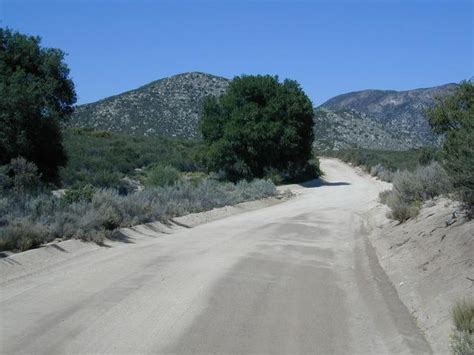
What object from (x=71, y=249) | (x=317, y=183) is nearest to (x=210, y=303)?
(x=71, y=249)

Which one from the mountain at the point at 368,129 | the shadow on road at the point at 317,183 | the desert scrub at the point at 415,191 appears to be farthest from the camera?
the mountain at the point at 368,129

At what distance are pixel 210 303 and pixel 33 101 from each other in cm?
2140

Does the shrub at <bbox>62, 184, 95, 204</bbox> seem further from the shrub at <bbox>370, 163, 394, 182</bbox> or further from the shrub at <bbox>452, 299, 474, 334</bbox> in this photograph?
the shrub at <bbox>370, 163, 394, 182</bbox>

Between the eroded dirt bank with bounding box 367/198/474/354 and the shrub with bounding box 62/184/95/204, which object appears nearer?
the eroded dirt bank with bounding box 367/198/474/354

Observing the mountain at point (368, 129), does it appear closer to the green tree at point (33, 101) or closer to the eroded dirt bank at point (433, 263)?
the green tree at point (33, 101)

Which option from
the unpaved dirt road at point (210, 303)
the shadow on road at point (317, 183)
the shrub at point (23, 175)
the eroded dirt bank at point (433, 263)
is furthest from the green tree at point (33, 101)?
the shadow on road at point (317, 183)

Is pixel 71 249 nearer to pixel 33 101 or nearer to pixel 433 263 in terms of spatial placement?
pixel 433 263

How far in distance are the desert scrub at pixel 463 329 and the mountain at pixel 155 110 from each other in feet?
303

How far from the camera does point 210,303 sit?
31.3ft

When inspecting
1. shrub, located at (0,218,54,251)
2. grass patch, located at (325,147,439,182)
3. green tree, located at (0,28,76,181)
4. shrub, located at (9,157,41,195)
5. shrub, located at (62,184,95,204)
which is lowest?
grass patch, located at (325,147,439,182)

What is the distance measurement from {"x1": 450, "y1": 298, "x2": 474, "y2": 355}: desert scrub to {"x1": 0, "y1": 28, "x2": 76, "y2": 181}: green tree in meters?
23.3

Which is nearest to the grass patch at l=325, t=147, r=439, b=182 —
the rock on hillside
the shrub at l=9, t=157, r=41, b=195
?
the rock on hillside

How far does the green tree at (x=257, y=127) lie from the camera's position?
1881 inches

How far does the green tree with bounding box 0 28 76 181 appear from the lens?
1079 inches
